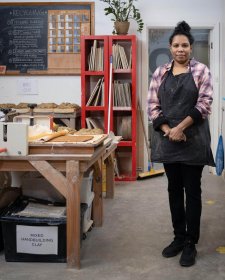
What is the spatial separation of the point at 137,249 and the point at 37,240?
2.12 feet

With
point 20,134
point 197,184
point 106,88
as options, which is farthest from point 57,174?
point 106,88

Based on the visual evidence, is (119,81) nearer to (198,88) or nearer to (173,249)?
(198,88)

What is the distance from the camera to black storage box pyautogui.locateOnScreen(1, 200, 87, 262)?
2.45m

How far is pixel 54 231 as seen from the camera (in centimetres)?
246

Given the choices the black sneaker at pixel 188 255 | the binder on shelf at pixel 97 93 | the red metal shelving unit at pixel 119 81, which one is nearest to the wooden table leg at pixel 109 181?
the red metal shelving unit at pixel 119 81

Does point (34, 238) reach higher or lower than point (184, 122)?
lower

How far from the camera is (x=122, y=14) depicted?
4.75 m

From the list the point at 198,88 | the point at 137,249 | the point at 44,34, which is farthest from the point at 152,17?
the point at 137,249

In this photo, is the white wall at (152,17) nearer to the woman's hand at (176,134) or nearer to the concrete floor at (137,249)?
the concrete floor at (137,249)

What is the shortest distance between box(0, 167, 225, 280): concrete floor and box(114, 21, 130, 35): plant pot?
74.9 inches

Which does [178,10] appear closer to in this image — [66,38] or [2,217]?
[66,38]

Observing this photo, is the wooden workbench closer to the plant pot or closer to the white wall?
the plant pot

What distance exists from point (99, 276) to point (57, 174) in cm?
60

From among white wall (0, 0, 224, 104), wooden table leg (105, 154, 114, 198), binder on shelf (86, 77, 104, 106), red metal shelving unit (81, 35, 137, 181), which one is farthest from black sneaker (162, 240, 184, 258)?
white wall (0, 0, 224, 104)
